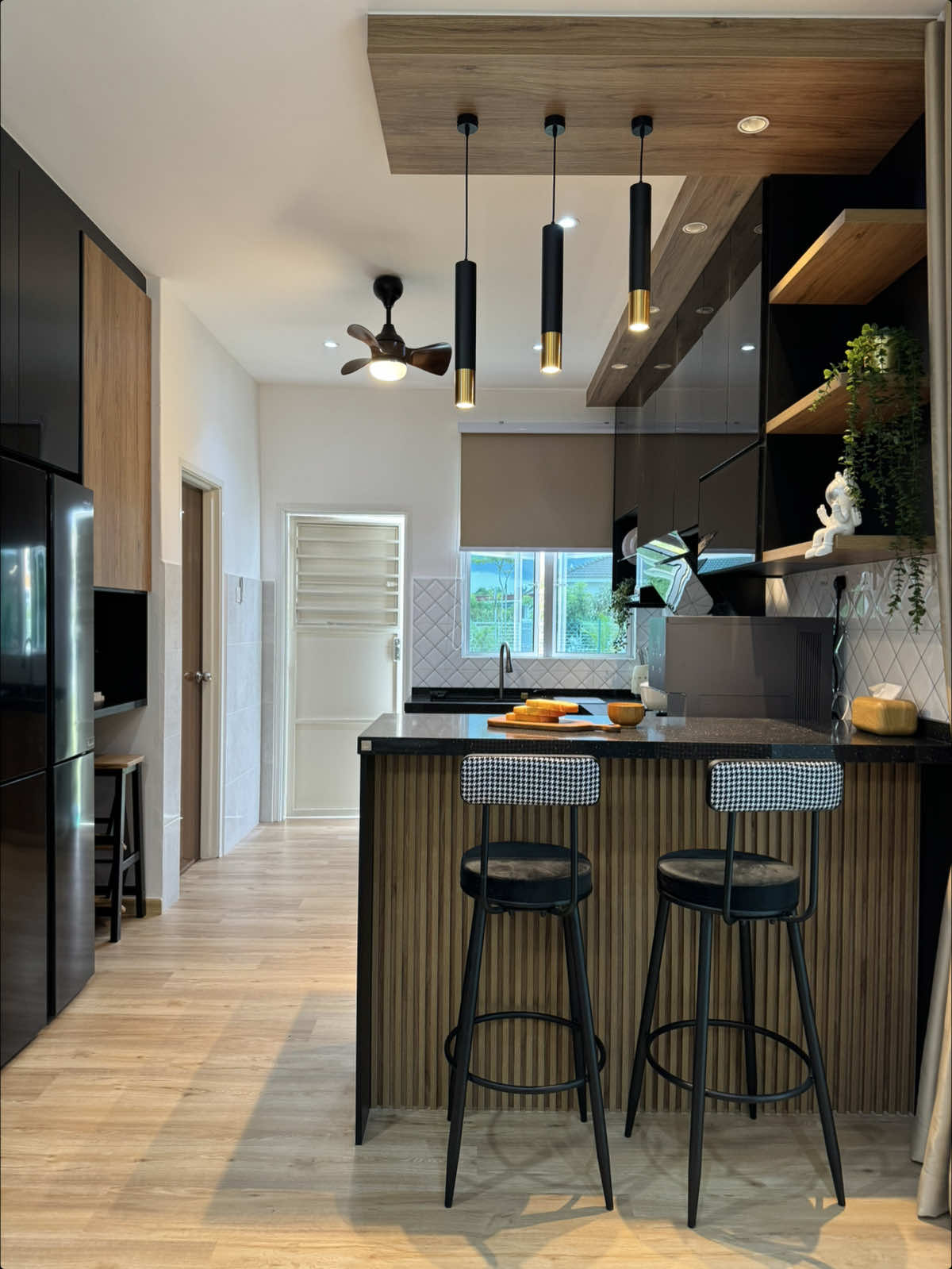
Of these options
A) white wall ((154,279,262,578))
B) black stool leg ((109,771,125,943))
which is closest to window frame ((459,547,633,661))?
white wall ((154,279,262,578))

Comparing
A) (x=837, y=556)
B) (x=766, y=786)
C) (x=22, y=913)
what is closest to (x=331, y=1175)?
(x=22, y=913)

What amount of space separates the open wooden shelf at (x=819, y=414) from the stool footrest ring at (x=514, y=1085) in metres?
1.71

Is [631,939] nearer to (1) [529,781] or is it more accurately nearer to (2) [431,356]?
(1) [529,781]

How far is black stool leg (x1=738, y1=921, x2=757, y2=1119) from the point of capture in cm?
237

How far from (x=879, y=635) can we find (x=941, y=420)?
89 centimetres

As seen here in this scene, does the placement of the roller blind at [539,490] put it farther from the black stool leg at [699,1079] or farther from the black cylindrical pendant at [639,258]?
the black stool leg at [699,1079]

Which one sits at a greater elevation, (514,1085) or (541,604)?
(541,604)

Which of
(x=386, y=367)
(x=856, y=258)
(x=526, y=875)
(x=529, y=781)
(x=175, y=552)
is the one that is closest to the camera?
(x=529, y=781)

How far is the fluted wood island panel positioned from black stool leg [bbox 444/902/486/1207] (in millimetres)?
362

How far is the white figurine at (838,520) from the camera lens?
2.28 metres

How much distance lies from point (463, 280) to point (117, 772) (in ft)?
8.20

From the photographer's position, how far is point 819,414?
2.46m

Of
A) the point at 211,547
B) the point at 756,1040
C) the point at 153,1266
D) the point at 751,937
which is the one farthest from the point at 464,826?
the point at 211,547

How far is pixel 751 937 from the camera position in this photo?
95.7 inches
